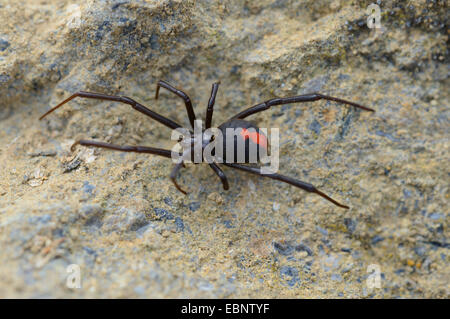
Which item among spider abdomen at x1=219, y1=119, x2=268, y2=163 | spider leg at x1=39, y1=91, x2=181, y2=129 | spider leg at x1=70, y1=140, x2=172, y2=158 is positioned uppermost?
spider leg at x1=39, y1=91, x2=181, y2=129

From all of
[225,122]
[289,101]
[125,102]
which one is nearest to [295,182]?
[289,101]

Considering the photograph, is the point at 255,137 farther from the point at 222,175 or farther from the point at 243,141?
the point at 222,175

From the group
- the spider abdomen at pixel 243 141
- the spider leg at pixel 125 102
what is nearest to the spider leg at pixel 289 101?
the spider abdomen at pixel 243 141

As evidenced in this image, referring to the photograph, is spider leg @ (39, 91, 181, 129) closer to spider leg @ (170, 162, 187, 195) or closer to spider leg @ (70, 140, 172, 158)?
spider leg @ (70, 140, 172, 158)

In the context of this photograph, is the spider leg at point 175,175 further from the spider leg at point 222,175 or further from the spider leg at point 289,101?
the spider leg at point 289,101

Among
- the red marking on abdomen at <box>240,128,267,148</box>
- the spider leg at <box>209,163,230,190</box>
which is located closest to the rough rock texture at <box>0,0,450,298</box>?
the spider leg at <box>209,163,230,190</box>

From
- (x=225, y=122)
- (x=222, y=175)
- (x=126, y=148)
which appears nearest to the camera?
(x=126, y=148)
